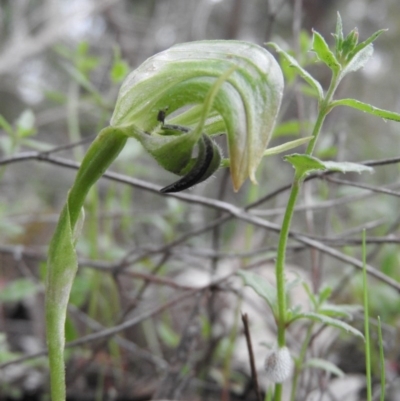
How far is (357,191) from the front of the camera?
913mm

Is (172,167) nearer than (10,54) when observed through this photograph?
Yes

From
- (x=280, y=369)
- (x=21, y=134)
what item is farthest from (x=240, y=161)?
(x=21, y=134)

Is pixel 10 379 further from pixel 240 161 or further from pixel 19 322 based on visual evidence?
pixel 240 161

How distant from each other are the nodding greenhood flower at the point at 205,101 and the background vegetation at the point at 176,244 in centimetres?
27

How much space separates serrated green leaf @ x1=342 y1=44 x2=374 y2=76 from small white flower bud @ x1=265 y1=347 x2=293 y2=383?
27 centimetres

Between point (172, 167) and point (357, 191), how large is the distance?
0.62m

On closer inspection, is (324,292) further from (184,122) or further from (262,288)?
(184,122)

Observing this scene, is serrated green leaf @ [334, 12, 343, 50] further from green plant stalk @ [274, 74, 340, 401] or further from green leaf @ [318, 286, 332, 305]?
green leaf @ [318, 286, 332, 305]

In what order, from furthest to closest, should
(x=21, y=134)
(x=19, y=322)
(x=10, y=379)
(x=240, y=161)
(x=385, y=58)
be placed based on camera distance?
(x=385, y=58) < (x=19, y=322) < (x=10, y=379) < (x=21, y=134) < (x=240, y=161)

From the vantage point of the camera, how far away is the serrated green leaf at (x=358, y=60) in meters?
0.44

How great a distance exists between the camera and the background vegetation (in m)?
0.82

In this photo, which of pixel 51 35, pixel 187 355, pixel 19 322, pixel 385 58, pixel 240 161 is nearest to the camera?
pixel 240 161

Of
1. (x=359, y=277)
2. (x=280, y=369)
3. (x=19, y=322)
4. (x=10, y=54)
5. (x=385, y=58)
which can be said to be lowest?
(x=19, y=322)

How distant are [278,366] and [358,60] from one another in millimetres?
298
